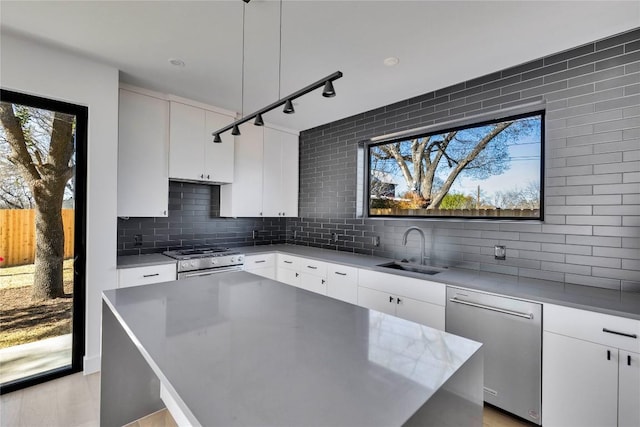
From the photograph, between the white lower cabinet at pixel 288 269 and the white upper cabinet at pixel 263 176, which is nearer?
the white lower cabinet at pixel 288 269

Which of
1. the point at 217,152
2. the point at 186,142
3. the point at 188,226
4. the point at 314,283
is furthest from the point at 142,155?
the point at 314,283

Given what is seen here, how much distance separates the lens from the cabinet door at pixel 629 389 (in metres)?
1.59

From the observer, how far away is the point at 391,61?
240cm

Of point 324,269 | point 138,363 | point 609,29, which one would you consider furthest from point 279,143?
point 609,29

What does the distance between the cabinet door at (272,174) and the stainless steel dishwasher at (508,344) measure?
106 inches

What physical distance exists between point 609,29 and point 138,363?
3755mm

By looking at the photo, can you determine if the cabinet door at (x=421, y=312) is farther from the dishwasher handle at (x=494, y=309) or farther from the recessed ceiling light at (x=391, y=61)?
the recessed ceiling light at (x=391, y=61)

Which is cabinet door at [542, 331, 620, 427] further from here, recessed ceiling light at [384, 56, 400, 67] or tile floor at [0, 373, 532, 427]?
recessed ceiling light at [384, 56, 400, 67]

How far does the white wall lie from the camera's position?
2316 mm

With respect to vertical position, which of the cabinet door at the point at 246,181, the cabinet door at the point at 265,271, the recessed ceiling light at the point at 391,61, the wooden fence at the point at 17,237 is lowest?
the cabinet door at the point at 265,271

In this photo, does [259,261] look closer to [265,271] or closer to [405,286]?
[265,271]

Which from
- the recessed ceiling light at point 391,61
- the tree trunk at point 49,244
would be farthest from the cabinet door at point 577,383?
the tree trunk at point 49,244

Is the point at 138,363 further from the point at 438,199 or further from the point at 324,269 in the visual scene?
the point at 438,199

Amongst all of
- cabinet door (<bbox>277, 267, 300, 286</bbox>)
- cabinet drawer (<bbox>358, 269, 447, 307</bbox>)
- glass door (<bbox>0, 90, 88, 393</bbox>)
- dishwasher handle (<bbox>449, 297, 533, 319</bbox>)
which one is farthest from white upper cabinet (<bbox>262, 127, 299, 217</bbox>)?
dishwasher handle (<bbox>449, 297, 533, 319</bbox>)
